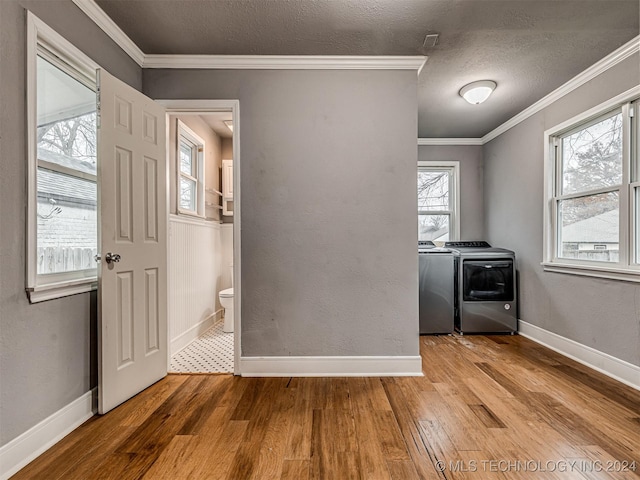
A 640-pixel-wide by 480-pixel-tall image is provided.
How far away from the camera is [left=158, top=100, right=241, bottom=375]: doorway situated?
2568mm

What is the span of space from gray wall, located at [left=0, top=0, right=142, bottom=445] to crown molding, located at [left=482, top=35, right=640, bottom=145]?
12.1 ft

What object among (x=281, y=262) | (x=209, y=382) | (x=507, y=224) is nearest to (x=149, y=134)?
(x=281, y=262)

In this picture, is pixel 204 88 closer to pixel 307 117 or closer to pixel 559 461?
pixel 307 117

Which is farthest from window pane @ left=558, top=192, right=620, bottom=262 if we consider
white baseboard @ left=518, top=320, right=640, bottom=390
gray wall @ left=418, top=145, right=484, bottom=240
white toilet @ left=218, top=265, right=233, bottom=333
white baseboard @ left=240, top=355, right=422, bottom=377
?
white toilet @ left=218, top=265, right=233, bottom=333

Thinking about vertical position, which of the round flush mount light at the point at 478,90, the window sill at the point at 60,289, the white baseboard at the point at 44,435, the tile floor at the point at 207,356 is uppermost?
the round flush mount light at the point at 478,90

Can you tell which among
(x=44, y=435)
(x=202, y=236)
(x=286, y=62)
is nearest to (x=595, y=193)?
(x=286, y=62)

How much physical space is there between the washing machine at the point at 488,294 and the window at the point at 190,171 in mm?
3151

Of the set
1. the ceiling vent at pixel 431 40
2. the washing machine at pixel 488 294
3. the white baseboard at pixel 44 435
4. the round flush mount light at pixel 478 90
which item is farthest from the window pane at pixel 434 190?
the white baseboard at pixel 44 435

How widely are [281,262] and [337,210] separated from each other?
0.62 m

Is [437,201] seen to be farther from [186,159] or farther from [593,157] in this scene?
[186,159]

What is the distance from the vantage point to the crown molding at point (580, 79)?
2.31m

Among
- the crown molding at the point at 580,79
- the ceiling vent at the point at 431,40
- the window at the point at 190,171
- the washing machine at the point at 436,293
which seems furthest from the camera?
the washing machine at the point at 436,293

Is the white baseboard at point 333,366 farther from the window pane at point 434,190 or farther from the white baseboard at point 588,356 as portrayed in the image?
the window pane at point 434,190

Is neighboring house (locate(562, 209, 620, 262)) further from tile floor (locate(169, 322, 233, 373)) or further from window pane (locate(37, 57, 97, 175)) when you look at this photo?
window pane (locate(37, 57, 97, 175))
